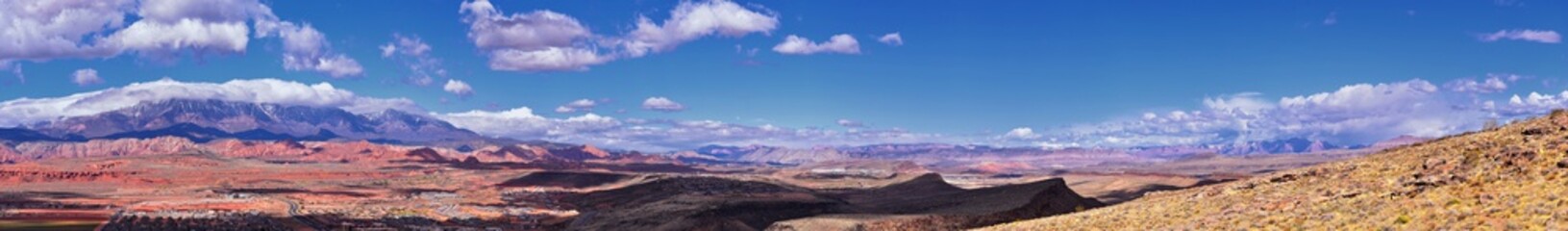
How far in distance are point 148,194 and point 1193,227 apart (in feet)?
655

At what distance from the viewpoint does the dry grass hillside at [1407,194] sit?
2578cm

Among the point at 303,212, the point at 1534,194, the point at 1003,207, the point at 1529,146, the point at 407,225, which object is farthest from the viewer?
the point at 303,212

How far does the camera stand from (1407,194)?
30.0 m

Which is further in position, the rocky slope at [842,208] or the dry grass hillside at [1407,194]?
the rocky slope at [842,208]

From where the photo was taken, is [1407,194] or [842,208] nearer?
[1407,194]

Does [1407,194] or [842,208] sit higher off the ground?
[842,208]

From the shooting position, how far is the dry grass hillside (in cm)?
2578

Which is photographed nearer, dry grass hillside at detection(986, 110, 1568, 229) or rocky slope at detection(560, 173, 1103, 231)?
dry grass hillside at detection(986, 110, 1568, 229)

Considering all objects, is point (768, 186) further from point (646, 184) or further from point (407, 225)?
point (407, 225)

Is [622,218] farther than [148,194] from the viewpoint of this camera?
No

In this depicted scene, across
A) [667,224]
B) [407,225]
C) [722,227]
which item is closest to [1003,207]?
→ [722,227]

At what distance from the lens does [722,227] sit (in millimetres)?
84750

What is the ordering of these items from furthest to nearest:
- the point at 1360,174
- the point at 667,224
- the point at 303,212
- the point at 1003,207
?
1. the point at 303,212
2. the point at 667,224
3. the point at 1003,207
4. the point at 1360,174

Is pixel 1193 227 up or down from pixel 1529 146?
down
